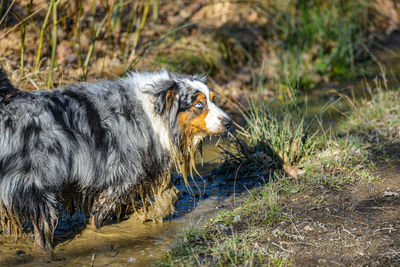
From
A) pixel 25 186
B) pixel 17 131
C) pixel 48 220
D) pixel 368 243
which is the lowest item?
pixel 368 243

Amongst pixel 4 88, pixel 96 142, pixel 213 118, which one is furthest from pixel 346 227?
pixel 4 88

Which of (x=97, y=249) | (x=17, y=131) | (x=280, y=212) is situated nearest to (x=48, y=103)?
(x=17, y=131)

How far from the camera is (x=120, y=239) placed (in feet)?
15.7

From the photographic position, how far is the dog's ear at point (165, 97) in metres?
4.64

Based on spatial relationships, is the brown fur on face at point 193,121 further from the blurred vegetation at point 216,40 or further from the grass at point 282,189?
the blurred vegetation at point 216,40

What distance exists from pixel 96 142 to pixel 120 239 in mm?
922

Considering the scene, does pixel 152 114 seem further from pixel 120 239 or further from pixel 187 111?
pixel 120 239

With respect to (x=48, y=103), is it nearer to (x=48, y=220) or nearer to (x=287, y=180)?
(x=48, y=220)

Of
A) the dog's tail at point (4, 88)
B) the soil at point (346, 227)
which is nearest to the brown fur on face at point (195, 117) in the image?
the soil at point (346, 227)

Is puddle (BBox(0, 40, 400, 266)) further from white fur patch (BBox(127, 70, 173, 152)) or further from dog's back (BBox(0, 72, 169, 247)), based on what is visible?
white fur patch (BBox(127, 70, 173, 152))

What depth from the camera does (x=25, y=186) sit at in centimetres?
410

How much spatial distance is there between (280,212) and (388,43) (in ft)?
27.7

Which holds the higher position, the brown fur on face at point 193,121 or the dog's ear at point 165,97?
the dog's ear at point 165,97

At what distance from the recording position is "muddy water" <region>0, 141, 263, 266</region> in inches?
170
